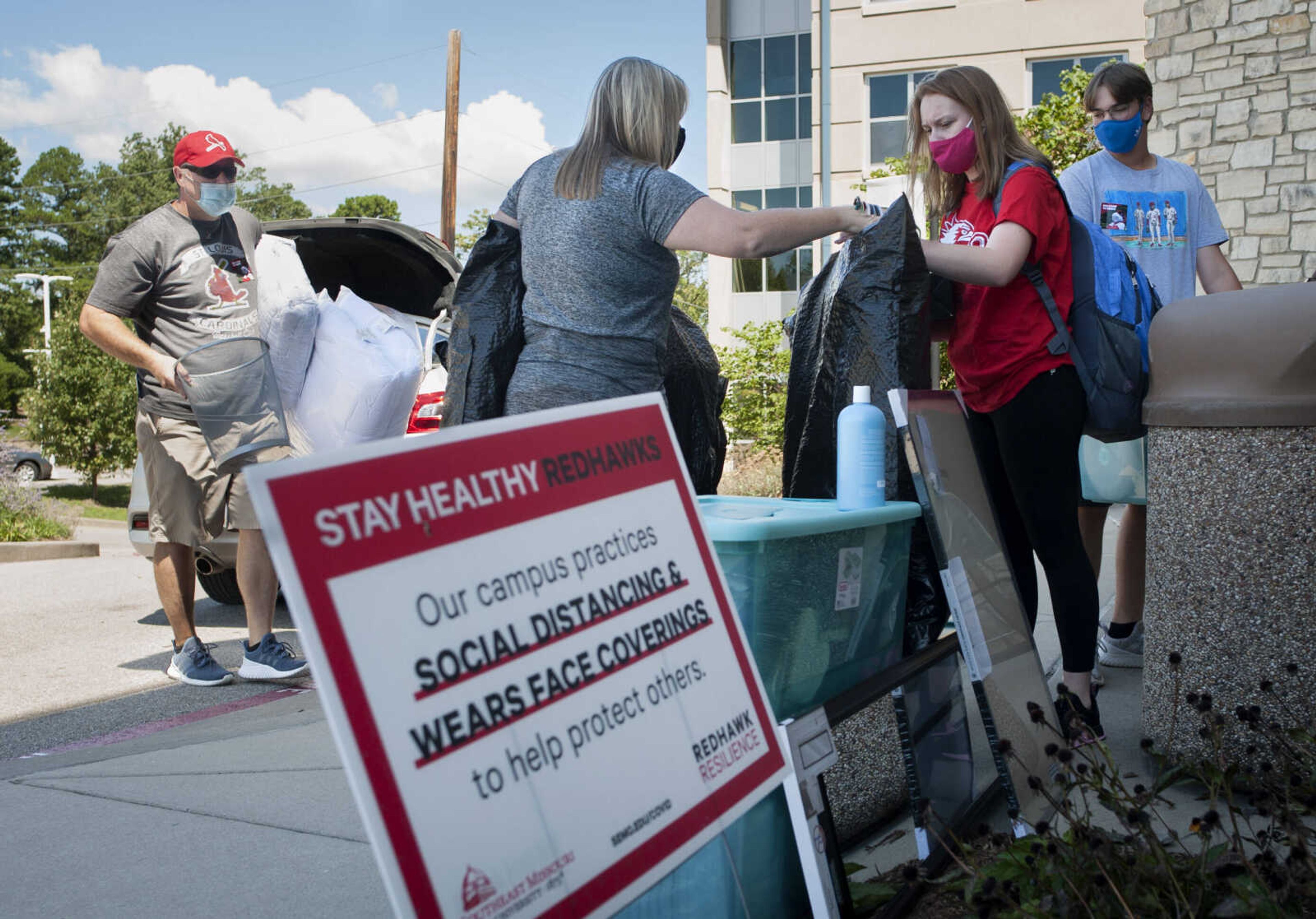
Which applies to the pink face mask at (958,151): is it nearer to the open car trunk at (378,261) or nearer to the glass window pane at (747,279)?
the open car trunk at (378,261)

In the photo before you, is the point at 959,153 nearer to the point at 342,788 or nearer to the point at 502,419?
the point at 502,419

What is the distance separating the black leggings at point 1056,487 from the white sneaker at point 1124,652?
53.7 inches

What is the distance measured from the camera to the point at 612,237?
2.68 m

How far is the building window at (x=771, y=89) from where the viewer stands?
27.3m

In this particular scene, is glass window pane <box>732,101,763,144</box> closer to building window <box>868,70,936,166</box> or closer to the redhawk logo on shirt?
building window <box>868,70,936,166</box>

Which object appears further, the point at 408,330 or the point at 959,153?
the point at 408,330

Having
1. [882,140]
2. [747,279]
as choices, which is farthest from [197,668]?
[747,279]

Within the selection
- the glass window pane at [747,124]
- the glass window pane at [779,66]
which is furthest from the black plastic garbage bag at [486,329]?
the glass window pane at [779,66]

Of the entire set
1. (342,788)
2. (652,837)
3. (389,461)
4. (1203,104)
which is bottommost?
(342,788)

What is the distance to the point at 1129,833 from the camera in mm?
1934

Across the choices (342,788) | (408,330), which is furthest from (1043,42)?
(342,788)

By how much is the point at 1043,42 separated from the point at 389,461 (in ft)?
69.9

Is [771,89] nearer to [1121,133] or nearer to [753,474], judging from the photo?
[753,474]

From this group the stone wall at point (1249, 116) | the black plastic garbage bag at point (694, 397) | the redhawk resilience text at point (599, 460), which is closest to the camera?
the redhawk resilience text at point (599, 460)
